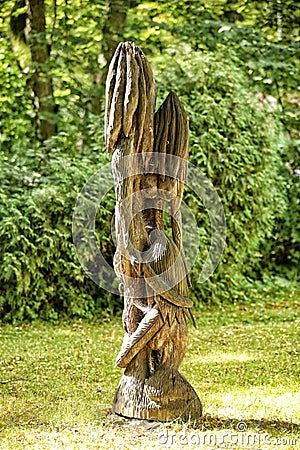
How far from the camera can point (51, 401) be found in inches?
245

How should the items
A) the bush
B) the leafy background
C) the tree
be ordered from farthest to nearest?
the tree, the leafy background, the bush

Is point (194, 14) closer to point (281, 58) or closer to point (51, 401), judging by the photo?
A: point (281, 58)

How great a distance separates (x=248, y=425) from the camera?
5.34 m

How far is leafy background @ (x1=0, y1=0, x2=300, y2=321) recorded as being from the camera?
32.9 feet

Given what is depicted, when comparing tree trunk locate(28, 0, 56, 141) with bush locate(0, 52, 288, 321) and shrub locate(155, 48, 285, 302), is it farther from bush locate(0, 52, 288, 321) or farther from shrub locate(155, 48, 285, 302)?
shrub locate(155, 48, 285, 302)

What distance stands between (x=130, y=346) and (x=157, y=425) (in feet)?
1.99

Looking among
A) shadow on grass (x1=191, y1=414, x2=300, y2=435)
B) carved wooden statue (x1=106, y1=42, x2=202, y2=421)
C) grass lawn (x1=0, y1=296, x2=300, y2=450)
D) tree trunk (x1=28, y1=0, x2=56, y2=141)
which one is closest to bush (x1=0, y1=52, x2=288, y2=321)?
tree trunk (x1=28, y1=0, x2=56, y2=141)

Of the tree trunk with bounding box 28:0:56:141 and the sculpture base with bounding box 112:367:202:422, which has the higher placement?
the tree trunk with bounding box 28:0:56:141

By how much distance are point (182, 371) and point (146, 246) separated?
2.36 metres

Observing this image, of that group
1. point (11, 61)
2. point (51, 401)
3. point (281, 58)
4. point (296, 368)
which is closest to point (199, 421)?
point (51, 401)

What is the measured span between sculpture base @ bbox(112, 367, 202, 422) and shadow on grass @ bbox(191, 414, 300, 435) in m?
0.11

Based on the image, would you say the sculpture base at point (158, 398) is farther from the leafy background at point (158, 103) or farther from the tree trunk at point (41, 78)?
the tree trunk at point (41, 78)

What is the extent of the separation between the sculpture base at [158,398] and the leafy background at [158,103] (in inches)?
176

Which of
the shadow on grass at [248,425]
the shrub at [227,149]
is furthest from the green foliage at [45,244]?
the shadow on grass at [248,425]
